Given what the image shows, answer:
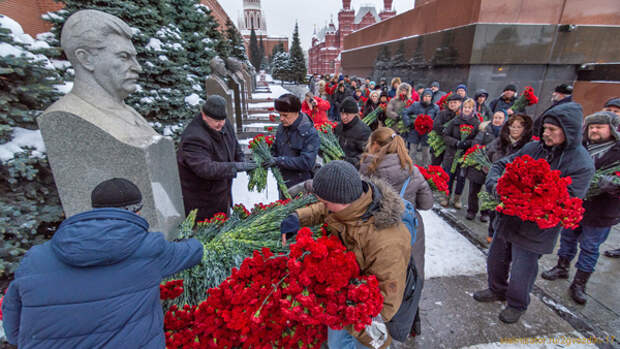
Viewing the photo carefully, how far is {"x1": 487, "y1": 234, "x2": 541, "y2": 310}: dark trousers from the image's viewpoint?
2.44 meters

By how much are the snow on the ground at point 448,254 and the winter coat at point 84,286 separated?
3133mm

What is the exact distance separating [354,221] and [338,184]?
0.24 m

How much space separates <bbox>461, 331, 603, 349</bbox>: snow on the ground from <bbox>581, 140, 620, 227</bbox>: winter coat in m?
1.20

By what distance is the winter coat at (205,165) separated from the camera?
2609 millimetres

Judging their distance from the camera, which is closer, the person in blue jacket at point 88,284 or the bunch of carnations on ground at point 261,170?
the person in blue jacket at point 88,284

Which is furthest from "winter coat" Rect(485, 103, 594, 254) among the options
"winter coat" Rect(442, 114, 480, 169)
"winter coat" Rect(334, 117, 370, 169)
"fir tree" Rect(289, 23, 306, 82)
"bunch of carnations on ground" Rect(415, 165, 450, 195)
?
"fir tree" Rect(289, 23, 306, 82)

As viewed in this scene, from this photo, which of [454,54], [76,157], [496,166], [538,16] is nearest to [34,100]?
[76,157]

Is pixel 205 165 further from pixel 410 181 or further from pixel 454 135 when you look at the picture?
pixel 454 135

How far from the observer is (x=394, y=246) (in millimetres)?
1459

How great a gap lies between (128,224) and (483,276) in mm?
3729

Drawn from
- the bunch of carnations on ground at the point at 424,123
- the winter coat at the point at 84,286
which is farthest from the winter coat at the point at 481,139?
the winter coat at the point at 84,286

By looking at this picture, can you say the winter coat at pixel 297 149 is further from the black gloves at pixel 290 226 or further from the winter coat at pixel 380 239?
the winter coat at pixel 380 239

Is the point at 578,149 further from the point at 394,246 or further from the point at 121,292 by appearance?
the point at 121,292

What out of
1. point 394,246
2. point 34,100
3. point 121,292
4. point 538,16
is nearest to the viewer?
point 121,292
